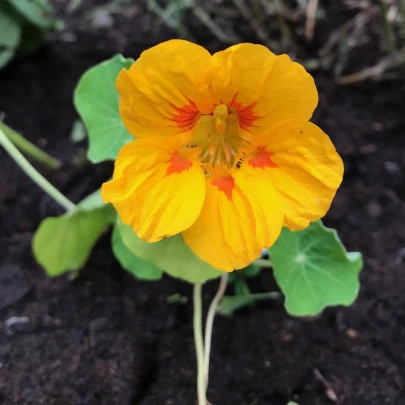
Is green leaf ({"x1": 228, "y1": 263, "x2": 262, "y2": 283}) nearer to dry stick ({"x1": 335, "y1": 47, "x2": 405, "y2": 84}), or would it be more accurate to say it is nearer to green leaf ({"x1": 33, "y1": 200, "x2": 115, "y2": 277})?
green leaf ({"x1": 33, "y1": 200, "x2": 115, "y2": 277})

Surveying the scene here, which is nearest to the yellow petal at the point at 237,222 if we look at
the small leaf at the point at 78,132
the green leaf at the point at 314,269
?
→ the green leaf at the point at 314,269

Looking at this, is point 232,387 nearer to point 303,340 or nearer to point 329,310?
point 303,340

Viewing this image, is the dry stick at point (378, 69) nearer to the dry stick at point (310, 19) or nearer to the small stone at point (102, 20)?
the dry stick at point (310, 19)

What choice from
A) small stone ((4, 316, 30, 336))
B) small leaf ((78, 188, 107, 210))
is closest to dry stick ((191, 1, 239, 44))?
small leaf ((78, 188, 107, 210))

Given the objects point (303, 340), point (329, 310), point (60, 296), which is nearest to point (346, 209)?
point (329, 310)

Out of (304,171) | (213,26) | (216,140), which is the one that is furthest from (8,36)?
(304,171)

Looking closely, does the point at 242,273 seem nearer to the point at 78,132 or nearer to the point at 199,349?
the point at 199,349
